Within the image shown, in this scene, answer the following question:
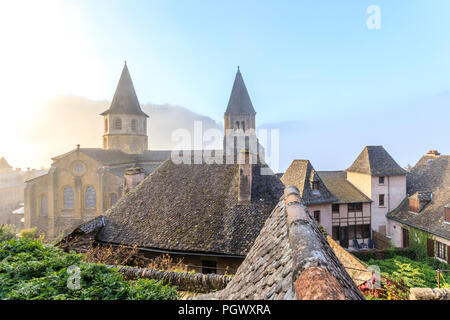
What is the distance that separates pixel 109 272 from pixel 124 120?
4420 centimetres

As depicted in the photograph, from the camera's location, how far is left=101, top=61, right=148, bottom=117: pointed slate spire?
44.7m

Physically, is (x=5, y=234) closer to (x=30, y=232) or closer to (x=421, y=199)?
(x=30, y=232)

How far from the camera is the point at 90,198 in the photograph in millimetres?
34062

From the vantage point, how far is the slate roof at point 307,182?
21.8 meters

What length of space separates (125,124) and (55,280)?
146ft

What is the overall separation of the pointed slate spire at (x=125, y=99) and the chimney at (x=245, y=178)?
38318mm

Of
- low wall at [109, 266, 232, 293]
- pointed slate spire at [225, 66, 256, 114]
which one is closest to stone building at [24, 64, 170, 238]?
pointed slate spire at [225, 66, 256, 114]

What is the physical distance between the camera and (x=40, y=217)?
33781 millimetres

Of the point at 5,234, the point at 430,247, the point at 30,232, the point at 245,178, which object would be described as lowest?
the point at 30,232

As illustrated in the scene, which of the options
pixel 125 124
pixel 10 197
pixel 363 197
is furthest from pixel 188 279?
pixel 10 197

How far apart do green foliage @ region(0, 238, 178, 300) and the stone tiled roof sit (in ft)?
6.20

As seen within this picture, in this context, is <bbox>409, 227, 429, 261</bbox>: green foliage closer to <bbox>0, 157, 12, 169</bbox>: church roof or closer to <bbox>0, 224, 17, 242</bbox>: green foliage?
<bbox>0, 224, 17, 242</bbox>: green foliage
